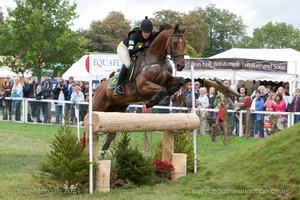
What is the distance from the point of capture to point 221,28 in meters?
87.3

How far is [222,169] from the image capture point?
9.47 m

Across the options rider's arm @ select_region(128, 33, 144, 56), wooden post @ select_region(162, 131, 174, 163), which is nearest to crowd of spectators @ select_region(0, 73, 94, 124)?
rider's arm @ select_region(128, 33, 144, 56)

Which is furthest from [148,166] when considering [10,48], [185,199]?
[10,48]

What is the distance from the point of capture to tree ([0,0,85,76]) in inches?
1508

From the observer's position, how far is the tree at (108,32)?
63.9 m

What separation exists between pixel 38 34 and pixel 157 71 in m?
29.1

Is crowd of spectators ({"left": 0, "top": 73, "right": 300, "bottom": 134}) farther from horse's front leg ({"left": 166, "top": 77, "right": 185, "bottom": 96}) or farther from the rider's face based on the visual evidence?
the rider's face

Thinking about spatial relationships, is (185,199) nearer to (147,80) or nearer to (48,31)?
(147,80)

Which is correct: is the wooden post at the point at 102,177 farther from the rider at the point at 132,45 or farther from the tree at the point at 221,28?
the tree at the point at 221,28

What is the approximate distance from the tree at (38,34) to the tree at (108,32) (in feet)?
74.2

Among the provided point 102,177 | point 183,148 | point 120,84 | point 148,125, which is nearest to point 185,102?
point 120,84

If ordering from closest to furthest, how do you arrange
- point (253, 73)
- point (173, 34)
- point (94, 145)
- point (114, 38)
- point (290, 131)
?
point (94, 145)
point (290, 131)
point (173, 34)
point (253, 73)
point (114, 38)

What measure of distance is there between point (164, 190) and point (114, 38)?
59.2m

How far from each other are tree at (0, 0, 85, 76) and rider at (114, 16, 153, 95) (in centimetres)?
2754
